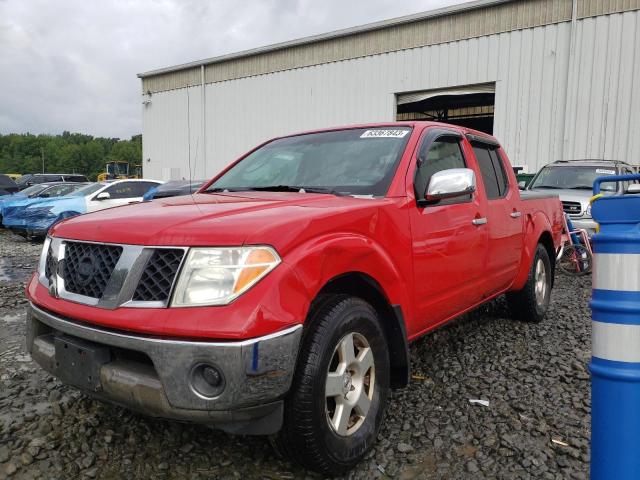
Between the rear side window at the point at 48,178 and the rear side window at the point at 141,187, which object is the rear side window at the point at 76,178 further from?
the rear side window at the point at 141,187

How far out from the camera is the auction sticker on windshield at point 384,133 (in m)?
3.10

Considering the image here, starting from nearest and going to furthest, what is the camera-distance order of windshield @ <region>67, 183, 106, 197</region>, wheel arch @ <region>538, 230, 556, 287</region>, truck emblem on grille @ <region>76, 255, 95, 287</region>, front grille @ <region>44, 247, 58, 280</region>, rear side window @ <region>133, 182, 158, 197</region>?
truck emblem on grille @ <region>76, 255, 95, 287</region> < front grille @ <region>44, 247, 58, 280</region> < wheel arch @ <region>538, 230, 556, 287</region> < windshield @ <region>67, 183, 106, 197</region> < rear side window @ <region>133, 182, 158, 197</region>

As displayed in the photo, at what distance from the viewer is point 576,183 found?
31.3 ft

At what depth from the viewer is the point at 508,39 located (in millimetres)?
13961

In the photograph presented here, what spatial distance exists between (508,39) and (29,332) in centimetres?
1471

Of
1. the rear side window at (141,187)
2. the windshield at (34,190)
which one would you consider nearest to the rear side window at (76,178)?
the windshield at (34,190)

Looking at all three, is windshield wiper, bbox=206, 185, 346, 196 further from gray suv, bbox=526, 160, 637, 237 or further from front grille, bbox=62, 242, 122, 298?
gray suv, bbox=526, 160, 637, 237

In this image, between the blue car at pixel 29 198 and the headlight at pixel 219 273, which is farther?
the blue car at pixel 29 198

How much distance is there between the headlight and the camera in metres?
1.84

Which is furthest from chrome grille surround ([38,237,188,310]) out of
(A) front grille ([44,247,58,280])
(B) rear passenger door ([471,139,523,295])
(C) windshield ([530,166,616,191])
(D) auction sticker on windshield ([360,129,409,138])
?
(C) windshield ([530,166,616,191])

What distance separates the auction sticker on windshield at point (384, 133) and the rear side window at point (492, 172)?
92 cm

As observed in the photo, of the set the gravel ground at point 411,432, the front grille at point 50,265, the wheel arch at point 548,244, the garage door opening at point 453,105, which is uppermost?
the garage door opening at point 453,105

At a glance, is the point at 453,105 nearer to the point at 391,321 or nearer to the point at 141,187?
the point at 141,187

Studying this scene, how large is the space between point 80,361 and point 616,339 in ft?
6.37
